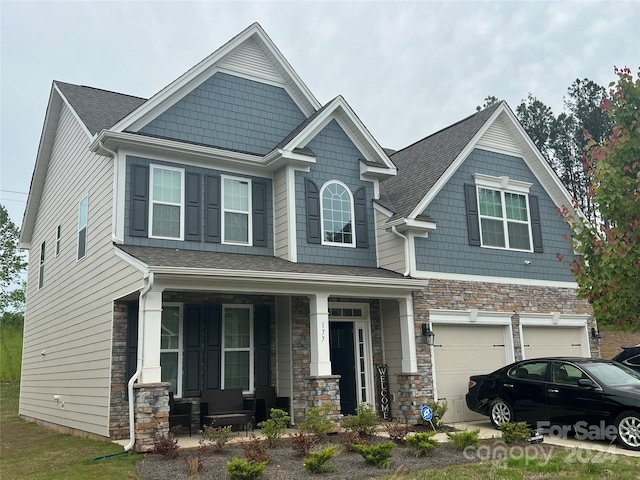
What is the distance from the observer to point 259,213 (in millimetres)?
13500

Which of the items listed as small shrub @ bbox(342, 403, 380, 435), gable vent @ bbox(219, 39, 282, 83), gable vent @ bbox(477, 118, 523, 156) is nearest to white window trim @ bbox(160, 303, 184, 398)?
small shrub @ bbox(342, 403, 380, 435)

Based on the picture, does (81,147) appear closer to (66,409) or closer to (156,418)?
(66,409)

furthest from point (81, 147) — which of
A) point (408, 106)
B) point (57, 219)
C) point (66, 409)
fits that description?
point (408, 106)

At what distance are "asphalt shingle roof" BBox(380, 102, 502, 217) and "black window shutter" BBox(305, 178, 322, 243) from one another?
1.75 meters

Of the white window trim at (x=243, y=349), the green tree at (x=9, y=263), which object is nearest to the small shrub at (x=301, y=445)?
the white window trim at (x=243, y=349)

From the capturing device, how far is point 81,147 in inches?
573

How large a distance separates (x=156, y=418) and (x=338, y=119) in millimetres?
8089

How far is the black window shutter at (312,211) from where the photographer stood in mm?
13266

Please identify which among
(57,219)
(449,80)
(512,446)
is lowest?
(512,446)

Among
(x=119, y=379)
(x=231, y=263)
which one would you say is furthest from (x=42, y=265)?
(x=231, y=263)

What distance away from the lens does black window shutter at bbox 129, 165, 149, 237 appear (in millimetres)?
11875

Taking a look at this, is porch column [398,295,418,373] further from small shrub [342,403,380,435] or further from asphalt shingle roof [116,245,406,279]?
small shrub [342,403,380,435]

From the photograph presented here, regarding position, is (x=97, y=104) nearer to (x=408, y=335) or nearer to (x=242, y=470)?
(x=408, y=335)

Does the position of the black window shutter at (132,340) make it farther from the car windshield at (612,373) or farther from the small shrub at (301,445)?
the car windshield at (612,373)
